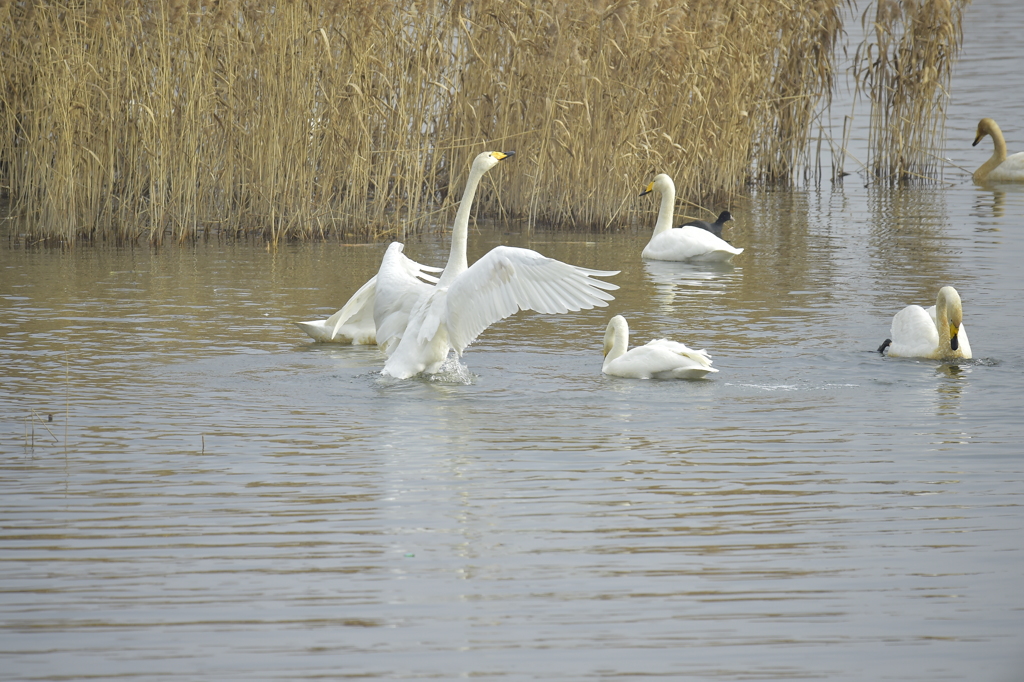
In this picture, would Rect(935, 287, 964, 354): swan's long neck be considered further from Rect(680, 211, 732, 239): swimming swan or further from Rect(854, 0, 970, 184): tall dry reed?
Rect(854, 0, 970, 184): tall dry reed

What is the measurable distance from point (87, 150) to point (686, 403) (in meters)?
6.89

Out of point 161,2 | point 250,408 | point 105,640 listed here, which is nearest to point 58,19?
point 161,2

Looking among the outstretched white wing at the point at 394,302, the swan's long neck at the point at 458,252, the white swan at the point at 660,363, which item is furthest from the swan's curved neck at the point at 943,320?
the outstretched white wing at the point at 394,302

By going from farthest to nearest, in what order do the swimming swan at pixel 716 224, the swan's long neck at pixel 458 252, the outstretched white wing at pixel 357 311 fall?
the swimming swan at pixel 716 224, the outstretched white wing at pixel 357 311, the swan's long neck at pixel 458 252

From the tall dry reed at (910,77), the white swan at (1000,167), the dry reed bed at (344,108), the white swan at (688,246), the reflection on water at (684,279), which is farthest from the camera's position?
the white swan at (1000,167)

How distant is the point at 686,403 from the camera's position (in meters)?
7.38

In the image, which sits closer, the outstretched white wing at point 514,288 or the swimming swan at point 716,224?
the outstretched white wing at point 514,288

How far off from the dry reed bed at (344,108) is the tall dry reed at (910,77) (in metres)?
3.07

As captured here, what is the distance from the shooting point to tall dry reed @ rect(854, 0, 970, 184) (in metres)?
17.5

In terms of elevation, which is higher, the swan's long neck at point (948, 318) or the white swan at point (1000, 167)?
the white swan at point (1000, 167)

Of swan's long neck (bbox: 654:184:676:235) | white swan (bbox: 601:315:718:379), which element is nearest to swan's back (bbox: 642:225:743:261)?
swan's long neck (bbox: 654:184:676:235)

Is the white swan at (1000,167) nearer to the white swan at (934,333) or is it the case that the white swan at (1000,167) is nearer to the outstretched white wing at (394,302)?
the white swan at (934,333)

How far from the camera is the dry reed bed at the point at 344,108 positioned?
12195mm

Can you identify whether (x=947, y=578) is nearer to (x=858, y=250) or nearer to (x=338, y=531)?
(x=338, y=531)
